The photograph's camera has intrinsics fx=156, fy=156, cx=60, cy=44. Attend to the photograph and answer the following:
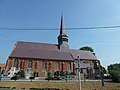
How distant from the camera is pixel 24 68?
2117 inches

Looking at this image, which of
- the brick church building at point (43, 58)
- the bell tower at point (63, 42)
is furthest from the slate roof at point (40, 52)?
the bell tower at point (63, 42)

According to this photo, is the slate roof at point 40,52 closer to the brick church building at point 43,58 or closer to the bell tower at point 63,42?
the brick church building at point 43,58

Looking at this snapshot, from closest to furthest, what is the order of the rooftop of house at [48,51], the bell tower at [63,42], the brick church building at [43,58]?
the brick church building at [43,58] < the rooftop of house at [48,51] < the bell tower at [63,42]

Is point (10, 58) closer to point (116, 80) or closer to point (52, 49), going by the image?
point (52, 49)

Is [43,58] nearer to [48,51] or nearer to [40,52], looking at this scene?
[40,52]

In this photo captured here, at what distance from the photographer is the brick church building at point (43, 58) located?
5300cm

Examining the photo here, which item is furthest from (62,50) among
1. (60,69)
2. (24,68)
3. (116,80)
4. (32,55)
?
(116,80)

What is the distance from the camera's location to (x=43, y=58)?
56375 mm

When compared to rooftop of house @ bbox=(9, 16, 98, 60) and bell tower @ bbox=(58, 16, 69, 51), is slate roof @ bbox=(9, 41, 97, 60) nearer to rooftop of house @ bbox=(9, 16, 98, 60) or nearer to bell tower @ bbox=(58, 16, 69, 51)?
rooftop of house @ bbox=(9, 16, 98, 60)

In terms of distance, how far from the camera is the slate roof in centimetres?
5492

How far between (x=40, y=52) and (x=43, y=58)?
10.8 ft

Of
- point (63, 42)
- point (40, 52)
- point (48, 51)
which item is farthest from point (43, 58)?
point (63, 42)

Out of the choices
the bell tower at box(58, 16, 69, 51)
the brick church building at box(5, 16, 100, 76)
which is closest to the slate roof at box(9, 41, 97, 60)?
→ the brick church building at box(5, 16, 100, 76)

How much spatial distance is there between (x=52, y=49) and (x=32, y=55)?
9294 millimetres
